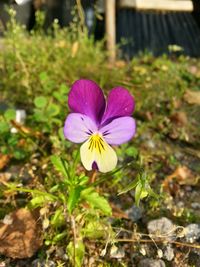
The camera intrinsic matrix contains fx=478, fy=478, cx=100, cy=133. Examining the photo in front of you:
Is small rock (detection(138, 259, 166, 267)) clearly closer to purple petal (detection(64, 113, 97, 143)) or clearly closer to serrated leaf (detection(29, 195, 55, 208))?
serrated leaf (detection(29, 195, 55, 208))

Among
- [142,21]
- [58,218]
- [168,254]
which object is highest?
[142,21]

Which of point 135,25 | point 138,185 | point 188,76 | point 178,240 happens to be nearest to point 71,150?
point 178,240

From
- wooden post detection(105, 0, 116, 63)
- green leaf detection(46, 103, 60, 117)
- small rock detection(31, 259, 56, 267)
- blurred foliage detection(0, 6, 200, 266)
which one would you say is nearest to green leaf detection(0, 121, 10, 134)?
blurred foliage detection(0, 6, 200, 266)

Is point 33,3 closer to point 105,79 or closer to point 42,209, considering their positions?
point 105,79

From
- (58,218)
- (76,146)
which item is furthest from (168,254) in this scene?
(76,146)

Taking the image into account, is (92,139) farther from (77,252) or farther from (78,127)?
(77,252)

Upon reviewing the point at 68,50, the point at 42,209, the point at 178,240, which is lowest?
the point at 178,240
